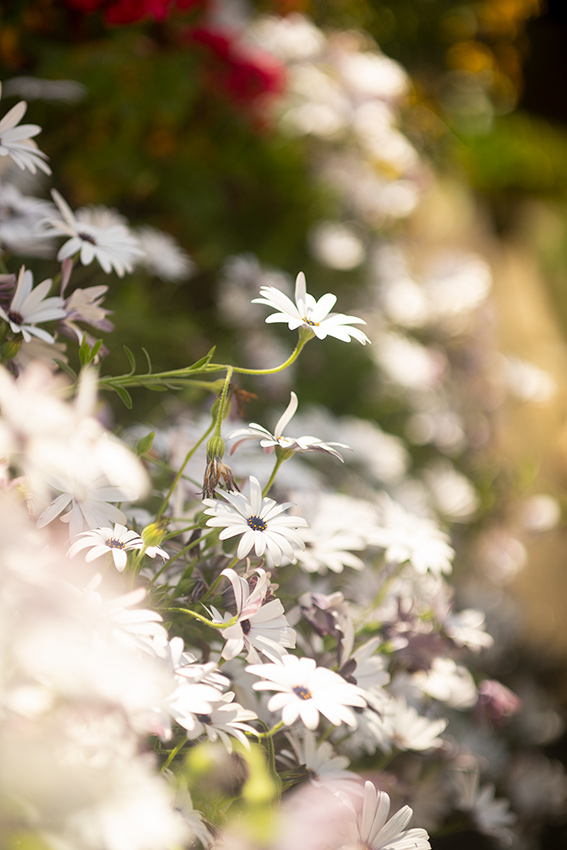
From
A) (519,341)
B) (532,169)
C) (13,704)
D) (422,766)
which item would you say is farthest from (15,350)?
(532,169)

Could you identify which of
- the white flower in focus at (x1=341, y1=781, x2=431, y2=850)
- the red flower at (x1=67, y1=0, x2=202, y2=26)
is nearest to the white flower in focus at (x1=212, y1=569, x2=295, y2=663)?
the white flower in focus at (x1=341, y1=781, x2=431, y2=850)

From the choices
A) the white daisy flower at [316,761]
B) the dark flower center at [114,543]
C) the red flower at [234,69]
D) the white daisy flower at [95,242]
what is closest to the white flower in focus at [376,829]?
the white daisy flower at [316,761]

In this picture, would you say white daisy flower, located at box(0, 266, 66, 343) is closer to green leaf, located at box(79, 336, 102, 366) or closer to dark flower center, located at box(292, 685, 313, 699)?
green leaf, located at box(79, 336, 102, 366)

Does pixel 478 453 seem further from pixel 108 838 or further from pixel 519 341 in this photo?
pixel 108 838

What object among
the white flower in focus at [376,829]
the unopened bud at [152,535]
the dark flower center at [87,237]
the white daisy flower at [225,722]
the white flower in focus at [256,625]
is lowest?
the white flower in focus at [376,829]

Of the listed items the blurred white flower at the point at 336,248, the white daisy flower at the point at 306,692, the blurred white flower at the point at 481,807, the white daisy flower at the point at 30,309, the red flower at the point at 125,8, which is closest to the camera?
the white daisy flower at the point at 306,692

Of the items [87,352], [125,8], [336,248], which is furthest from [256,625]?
[336,248]

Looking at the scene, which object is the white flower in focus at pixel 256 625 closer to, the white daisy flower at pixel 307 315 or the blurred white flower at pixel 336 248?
the white daisy flower at pixel 307 315
